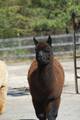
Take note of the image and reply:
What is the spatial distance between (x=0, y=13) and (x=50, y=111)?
74.7 feet

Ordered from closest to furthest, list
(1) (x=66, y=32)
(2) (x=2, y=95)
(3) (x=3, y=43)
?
(2) (x=2, y=95) < (3) (x=3, y=43) < (1) (x=66, y=32)

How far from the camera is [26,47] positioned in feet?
92.1

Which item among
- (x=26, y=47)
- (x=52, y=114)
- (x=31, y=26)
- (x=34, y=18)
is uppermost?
(x=52, y=114)

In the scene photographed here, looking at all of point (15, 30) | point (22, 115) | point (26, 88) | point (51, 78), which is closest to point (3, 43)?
point (15, 30)

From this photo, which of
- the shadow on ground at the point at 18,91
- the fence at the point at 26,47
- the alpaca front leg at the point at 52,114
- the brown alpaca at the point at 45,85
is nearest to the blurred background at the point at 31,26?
the fence at the point at 26,47

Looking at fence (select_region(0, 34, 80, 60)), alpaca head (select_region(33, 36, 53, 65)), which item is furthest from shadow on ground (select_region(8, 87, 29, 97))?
fence (select_region(0, 34, 80, 60))

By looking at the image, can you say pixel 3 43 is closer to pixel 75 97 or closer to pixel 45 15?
pixel 45 15

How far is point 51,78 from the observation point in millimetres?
9391

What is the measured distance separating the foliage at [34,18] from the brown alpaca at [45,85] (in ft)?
66.2

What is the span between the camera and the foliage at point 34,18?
30219 mm

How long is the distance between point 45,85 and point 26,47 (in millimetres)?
18810

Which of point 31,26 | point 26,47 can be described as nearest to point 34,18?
point 31,26

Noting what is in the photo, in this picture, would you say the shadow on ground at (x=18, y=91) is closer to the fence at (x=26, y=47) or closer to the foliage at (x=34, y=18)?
the fence at (x=26, y=47)

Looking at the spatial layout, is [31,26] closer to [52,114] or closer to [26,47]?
[26,47]
